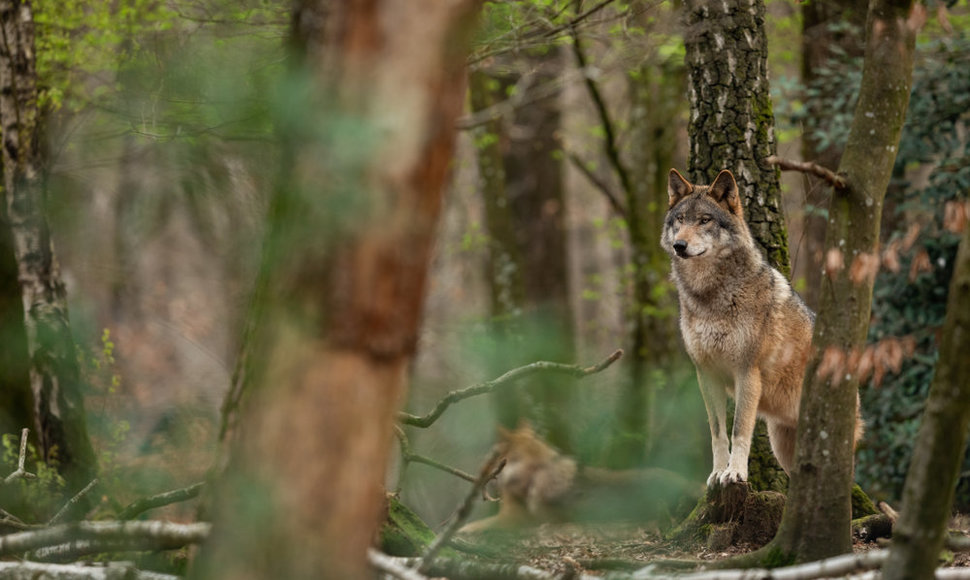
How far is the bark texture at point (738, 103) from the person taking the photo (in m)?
6.70

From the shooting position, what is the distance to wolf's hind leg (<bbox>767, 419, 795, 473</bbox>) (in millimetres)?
6570

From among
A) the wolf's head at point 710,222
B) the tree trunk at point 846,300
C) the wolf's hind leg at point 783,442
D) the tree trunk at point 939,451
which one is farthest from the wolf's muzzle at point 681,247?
the tree trunk at point 939,451

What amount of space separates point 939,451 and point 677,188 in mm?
3549

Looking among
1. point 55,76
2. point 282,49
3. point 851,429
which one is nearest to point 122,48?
point 55,76

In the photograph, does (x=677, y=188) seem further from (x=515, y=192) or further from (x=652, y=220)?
(x=515, y=192)

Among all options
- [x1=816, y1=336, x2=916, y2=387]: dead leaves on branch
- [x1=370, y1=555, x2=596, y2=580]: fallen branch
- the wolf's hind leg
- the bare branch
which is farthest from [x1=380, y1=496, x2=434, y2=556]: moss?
the bare branch

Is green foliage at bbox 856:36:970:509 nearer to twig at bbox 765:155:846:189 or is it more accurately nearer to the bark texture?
the bark texture

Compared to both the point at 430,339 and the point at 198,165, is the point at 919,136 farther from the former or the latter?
the point at 430,339

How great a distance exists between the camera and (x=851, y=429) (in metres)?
4.50

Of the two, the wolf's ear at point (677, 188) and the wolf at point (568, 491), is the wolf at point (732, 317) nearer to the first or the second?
the wolf's ear at point (677, 188)

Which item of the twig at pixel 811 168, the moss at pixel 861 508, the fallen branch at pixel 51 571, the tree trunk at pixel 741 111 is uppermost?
the tree trunk at pixel 741 111

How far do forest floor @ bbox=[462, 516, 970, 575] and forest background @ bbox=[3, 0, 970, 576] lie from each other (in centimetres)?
112

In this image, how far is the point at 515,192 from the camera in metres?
16.0

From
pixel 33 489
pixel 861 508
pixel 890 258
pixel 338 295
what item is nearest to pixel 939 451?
pixel 890 258
